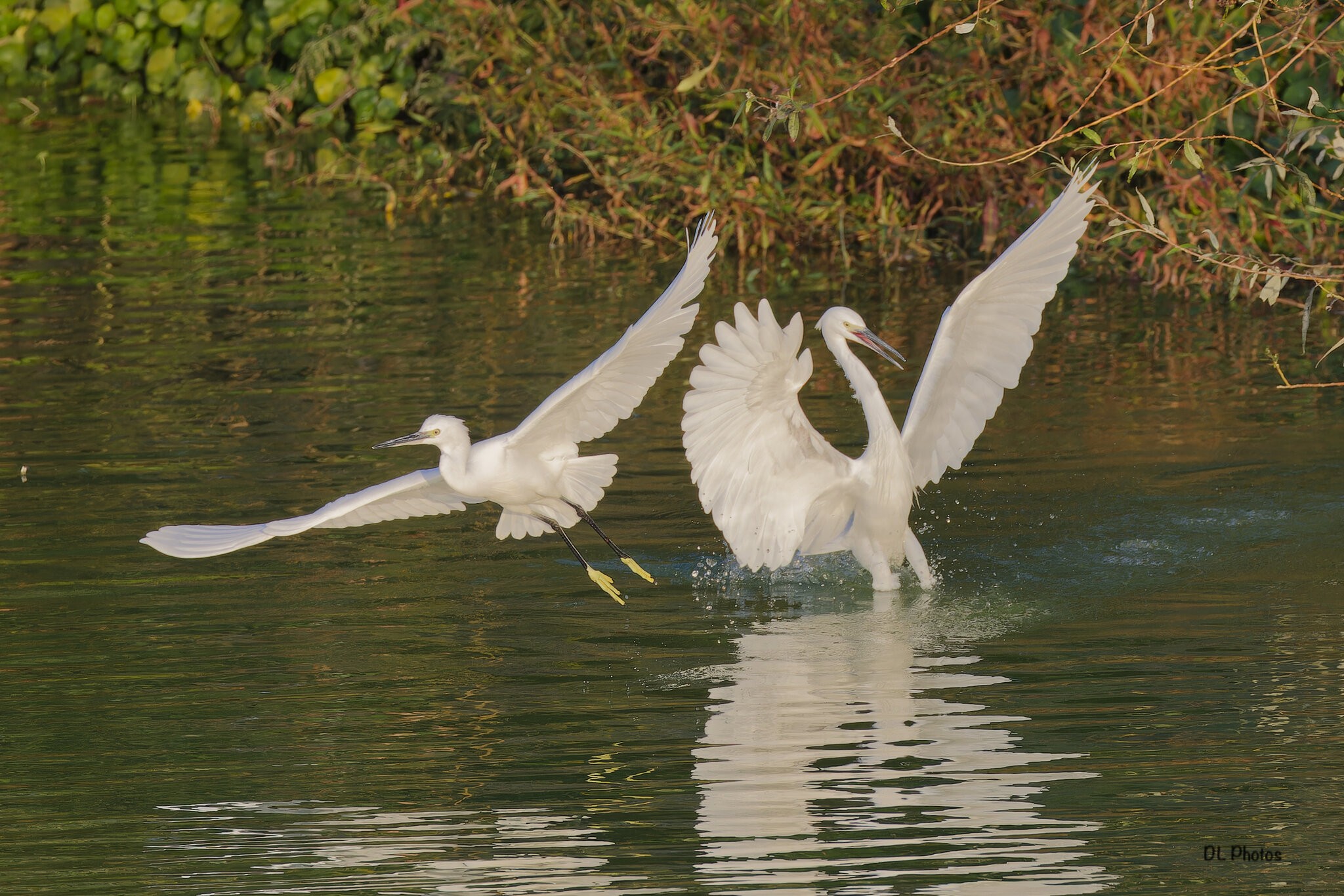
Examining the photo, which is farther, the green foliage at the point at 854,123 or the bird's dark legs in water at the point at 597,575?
the green foliage at the point at 854,123

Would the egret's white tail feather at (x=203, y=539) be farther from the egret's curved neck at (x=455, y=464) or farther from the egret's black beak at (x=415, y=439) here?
the egret's curved neck at (x=455, y=464)

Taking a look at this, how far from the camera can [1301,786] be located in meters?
5.58

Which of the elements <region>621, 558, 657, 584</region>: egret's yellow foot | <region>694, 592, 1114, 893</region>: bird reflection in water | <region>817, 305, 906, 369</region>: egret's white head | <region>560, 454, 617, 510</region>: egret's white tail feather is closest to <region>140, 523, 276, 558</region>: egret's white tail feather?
<region>560, 454, 617, 510</region>: egret's white tail feather

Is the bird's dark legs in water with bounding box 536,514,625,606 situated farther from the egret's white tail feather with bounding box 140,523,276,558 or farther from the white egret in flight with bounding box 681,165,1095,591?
the egret's white tail feather with bounding box 140,523,276,558

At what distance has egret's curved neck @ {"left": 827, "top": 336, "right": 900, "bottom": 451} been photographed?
24.0 ft

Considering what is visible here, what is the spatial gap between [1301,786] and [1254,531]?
261 centimetres

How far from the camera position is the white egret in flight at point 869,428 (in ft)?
22.5

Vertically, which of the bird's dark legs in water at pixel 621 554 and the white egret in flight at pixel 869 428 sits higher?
the white egret in flight at pixel 869 428

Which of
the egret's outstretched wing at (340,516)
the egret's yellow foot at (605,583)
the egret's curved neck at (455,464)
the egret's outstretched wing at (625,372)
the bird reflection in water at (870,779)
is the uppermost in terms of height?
the egret's outstretched wing at (625,372)

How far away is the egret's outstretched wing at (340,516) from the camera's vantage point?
6.85 metres

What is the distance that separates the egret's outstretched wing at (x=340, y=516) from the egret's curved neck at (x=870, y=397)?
1.47 m

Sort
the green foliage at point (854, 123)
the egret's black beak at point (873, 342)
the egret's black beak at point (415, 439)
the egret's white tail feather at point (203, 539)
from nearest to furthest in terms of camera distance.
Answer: the egret's white tail feather at point (203, 539)
the egret's black beak at point (415, 439)
the egret's black beak at point (873, 342)
the green foliage at point (854, 123)

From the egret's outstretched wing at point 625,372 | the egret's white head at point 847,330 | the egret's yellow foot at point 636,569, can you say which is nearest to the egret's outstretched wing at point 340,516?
the egret's outstretched wing at point 625,372

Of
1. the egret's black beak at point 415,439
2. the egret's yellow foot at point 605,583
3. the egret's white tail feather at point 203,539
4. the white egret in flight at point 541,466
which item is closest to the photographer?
the white egret in flight at point 541,466
